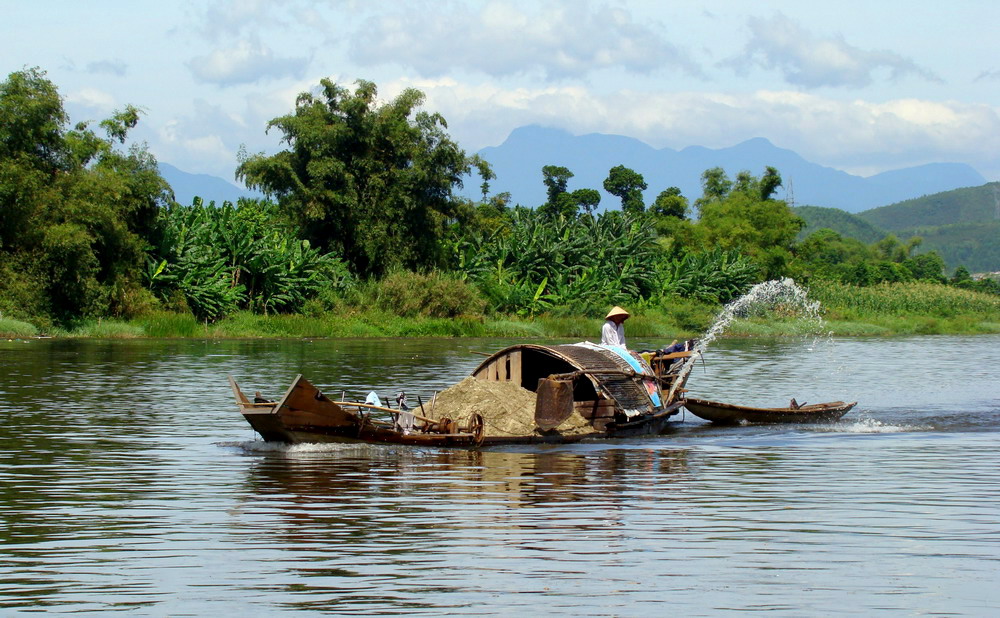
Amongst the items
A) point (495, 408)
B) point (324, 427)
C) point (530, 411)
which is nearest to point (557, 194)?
point (530, 411)

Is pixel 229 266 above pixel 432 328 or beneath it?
above

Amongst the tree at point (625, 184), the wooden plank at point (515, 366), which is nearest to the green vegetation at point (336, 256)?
the tree at point (625, 184)

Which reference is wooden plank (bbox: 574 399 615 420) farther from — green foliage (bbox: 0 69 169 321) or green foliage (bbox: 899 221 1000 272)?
green foliage (bbox: 899 221 1000 272)

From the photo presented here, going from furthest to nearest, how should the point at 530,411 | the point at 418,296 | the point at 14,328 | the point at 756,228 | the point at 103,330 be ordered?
the point at 756,228, the point at 418,296, the point at 103,330, the point at 14,328, the point at 530,411

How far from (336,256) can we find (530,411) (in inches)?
1299

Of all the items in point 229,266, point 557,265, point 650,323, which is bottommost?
point 650,323

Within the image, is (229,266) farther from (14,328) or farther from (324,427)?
(324,427)

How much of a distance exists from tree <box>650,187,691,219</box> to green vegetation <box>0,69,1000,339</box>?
1400 cm

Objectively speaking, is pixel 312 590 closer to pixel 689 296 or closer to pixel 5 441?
pixel 5 441

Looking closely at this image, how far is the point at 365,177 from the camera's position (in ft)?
151

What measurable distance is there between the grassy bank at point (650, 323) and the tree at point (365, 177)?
3.45m

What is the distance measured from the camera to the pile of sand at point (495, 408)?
13438 millimetres

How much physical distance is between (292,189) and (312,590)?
4023 cm

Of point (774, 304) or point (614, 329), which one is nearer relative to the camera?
point (614, 329)
